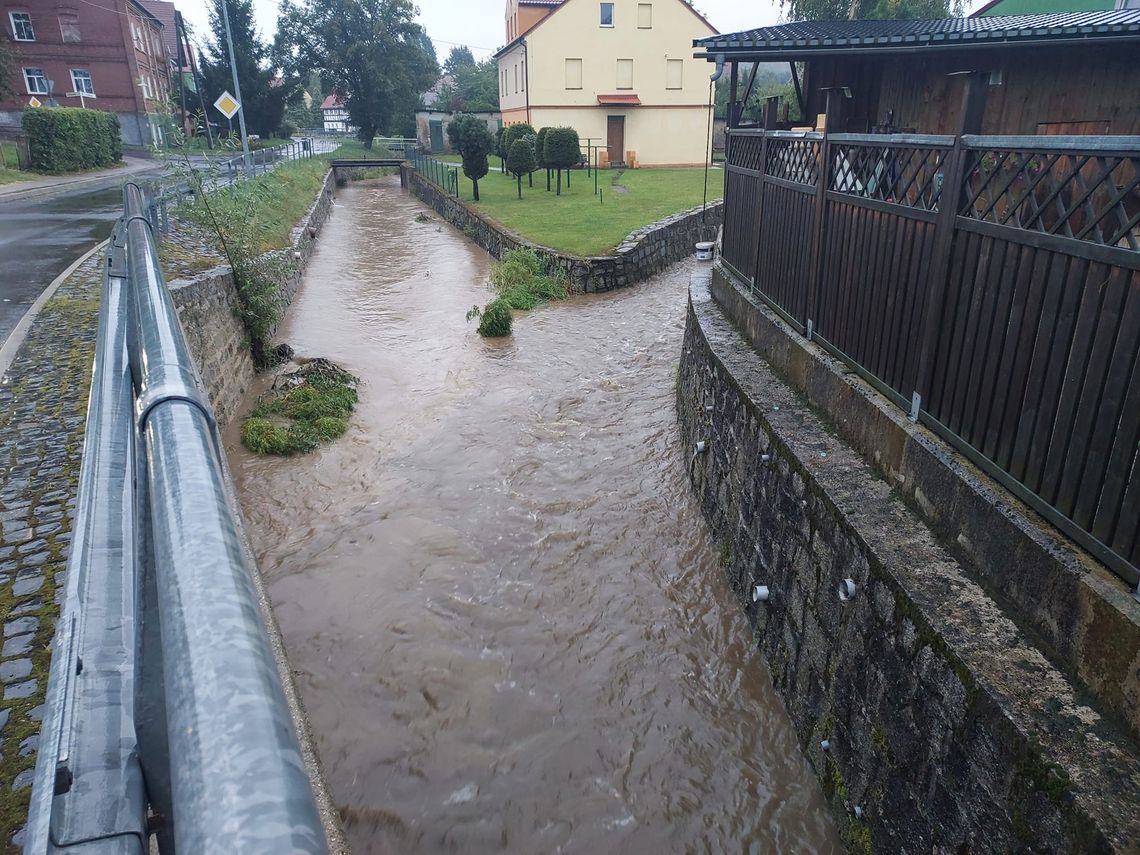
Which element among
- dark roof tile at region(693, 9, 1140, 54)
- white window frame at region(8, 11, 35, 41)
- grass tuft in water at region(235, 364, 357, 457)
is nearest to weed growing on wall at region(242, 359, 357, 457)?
grass tuft in water at region(235, 364, 357, 457)

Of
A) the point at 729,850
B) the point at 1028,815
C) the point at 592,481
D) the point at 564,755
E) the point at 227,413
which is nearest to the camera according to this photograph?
the point at 1028,815

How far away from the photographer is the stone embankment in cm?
272

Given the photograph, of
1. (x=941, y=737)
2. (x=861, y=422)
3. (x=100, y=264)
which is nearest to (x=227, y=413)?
(x=100, y=264)

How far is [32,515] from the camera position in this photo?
4.36 meters

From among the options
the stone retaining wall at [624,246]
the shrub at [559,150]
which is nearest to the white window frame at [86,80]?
the stone retaining wall at [624,246]

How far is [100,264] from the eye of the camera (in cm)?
1139

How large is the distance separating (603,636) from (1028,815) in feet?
12.4

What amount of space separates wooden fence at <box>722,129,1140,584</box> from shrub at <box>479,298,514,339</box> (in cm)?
872

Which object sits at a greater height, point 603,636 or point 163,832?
point 163,832

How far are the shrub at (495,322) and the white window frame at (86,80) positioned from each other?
3933cm

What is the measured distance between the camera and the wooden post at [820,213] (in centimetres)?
602

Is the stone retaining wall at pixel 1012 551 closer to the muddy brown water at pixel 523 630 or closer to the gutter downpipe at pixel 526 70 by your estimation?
the muddy brown water at pixel 523 630

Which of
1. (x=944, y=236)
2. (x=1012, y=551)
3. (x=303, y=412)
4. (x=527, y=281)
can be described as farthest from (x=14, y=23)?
(x=1012, y=551)

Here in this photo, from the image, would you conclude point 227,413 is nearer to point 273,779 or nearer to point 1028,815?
point 1028,815
